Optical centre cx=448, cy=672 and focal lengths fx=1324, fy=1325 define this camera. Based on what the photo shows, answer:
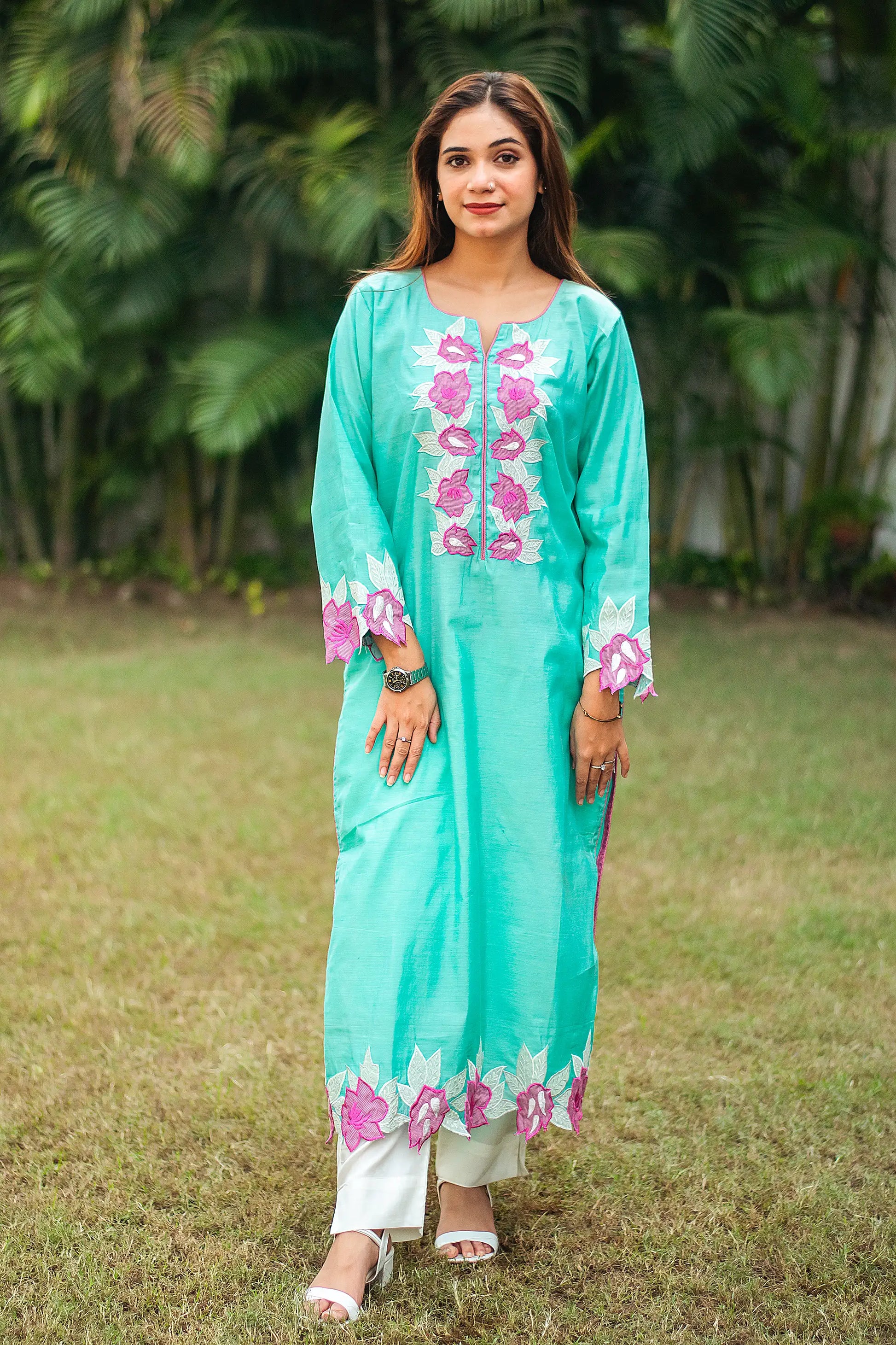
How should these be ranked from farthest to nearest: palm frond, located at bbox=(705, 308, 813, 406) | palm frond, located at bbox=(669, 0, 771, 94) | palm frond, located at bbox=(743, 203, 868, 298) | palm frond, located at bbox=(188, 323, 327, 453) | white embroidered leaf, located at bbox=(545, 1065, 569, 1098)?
palm frond, located at bbox=(188, 323, 327, 453) < palm frond, located at bbox=(743, 203, 868, 298) < palm frond, located at bbox=(705, 308, 813, 406) < palm frond, located at bbox=(669, 0, 771, 94) < white embroidered leaf, located at bbox=(545, 1065, 569, 1098)

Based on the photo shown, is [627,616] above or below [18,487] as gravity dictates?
Result: above

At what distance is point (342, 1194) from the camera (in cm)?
193

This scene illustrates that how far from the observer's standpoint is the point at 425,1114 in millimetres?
1883

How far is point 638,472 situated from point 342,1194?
1.14m

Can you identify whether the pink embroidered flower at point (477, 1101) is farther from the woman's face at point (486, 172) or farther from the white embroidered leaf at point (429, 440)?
the woman's face at point (486, 172)

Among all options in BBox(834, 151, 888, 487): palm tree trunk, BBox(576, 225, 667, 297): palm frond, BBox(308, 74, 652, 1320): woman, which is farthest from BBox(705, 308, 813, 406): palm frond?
BBox(308, 74, 652, 1320): woman

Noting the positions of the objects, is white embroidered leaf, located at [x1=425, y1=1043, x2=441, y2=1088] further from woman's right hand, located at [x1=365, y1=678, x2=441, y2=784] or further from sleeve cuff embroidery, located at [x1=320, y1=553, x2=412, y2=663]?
sleeve cuff embroidery, located at [x1=320, y1=553, x2=412, y2=663]

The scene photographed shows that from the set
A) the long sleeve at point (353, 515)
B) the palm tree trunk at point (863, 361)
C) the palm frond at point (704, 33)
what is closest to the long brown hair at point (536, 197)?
the long sleeve at point (353, 515)

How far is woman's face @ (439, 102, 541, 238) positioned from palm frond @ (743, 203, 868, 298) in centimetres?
477

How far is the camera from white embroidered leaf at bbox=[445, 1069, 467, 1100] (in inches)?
74.9

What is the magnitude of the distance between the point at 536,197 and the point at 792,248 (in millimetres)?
4910

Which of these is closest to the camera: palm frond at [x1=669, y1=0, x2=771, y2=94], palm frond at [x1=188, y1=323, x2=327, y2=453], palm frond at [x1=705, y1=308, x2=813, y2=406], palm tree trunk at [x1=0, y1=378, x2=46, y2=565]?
palm frond at [x1=669, y1=0, x2=771, y2=94]

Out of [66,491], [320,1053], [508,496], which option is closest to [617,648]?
[508,496]

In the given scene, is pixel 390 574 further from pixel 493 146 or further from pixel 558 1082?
pixel 558 1082
